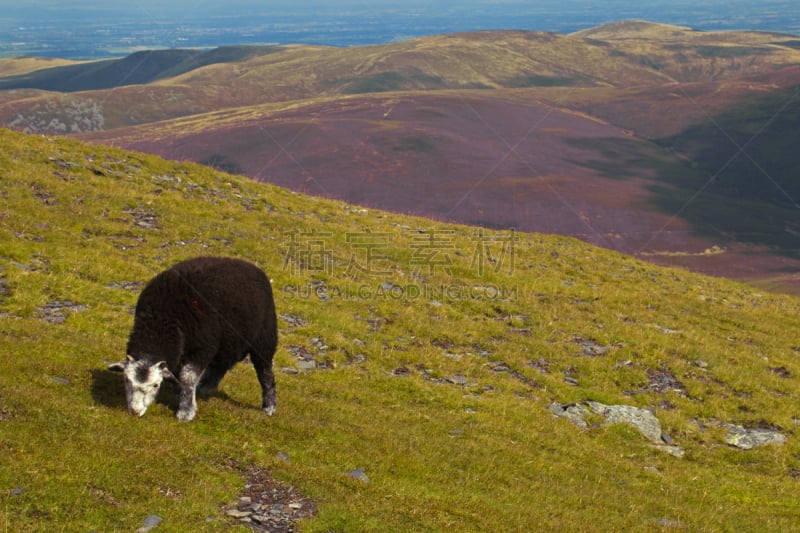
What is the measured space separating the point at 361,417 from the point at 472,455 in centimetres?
282

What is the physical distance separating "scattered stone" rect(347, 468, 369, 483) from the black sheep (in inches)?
112

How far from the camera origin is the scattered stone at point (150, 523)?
8.77m

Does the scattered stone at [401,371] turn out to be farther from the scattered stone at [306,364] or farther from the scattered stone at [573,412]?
the scattered stone at [573,412]

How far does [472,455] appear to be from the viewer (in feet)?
48.2

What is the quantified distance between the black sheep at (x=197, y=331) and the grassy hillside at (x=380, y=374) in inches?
24.0

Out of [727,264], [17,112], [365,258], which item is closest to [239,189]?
[365,258]

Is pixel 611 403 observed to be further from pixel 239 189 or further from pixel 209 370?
pixel 239 189

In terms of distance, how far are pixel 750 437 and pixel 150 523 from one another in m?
17.8
